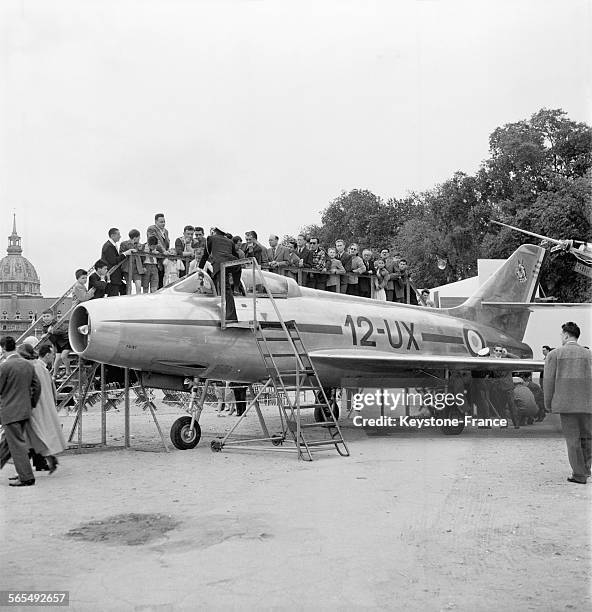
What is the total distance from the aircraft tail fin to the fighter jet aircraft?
0.03 m

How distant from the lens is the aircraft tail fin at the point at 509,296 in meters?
19.2

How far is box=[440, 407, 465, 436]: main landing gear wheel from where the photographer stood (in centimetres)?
1523

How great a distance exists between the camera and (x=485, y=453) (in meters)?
11.9

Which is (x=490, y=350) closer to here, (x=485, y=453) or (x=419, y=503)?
(x=485, y=453)

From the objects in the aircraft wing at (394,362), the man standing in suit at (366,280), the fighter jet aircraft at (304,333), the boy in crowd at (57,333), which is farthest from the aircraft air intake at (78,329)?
the man standing in suit at (366,280)

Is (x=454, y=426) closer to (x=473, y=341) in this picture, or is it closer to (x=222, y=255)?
(x=473, y=341)

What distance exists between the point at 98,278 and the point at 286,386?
→ 386 centimetres

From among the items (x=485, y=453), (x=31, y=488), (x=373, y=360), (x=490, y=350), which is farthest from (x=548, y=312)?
(x=31, y=488)

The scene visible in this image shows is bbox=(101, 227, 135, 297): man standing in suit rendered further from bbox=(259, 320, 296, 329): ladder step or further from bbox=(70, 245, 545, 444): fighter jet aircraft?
bbox=(259, 320, 296, 329): ladder step

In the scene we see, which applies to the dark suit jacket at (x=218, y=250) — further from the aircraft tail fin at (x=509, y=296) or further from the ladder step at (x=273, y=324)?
the aircraft tail fin at (x=509, y=296)

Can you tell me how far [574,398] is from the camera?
917cm

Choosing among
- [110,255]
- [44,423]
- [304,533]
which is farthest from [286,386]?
[304,533]

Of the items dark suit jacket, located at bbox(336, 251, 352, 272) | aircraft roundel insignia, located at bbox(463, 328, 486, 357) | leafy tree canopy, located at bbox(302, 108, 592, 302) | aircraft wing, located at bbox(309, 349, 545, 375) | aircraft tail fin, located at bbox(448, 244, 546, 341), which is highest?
leafy tree canopy, located at bbox(302, 108, 592, 302)

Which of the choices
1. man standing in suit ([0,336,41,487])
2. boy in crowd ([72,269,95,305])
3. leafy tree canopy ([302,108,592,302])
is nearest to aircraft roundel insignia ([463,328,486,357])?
boy in crowd ([72,269,95,305])
